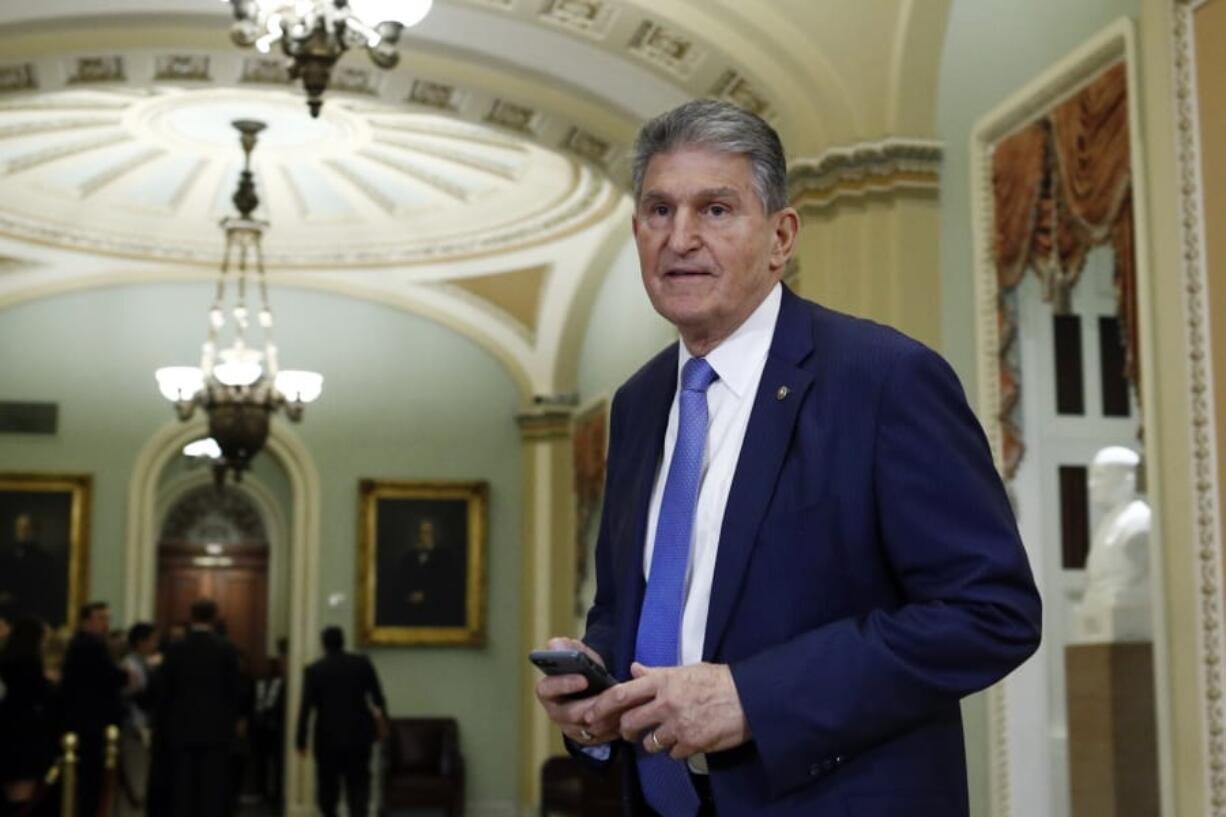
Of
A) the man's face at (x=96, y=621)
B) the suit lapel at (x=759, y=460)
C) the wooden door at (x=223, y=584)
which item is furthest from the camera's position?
the wooden door at (x=223, y=584)

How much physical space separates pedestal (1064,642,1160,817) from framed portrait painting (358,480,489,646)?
991 centimetres

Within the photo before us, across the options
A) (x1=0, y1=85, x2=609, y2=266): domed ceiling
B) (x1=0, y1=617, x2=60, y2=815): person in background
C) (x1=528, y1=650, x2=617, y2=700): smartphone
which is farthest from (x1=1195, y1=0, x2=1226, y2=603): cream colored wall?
(x1=0, y1=85, x2=609, y2=266): domed ceiling

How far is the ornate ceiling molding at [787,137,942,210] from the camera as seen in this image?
8.04 metres

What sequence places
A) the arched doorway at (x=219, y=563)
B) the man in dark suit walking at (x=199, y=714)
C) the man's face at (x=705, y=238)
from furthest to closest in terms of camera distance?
the arched doorway at (x=219, y=563)
the man in dark suit walking at (x=199, y=714)
the man's face at (x=705, y=238)

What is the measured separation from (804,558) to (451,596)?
14.3 metres

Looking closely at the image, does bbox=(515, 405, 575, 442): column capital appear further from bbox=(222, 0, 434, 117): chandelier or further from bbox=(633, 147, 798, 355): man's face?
bbox=(633, 147, 798, 355): man's face

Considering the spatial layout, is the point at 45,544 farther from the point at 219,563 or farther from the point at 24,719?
the point at 24,719

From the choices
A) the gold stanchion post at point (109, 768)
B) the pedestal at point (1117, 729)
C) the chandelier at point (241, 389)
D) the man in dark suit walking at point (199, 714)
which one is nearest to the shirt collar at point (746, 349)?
the pedestal at point (1117, 729)

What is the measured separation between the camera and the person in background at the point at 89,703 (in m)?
10.4

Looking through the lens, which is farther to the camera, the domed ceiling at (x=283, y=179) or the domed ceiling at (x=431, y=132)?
the domed ceiling at (x=283, y=179)

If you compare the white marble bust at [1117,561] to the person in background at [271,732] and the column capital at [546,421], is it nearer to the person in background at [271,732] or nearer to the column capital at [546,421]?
the column capital at [546,421]

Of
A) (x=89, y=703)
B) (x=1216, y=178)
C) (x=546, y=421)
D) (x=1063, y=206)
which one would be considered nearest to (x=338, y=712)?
(x=89, y=703)

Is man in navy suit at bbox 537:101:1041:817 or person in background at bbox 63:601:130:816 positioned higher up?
man in navy suit at bbox 537:101:1041:817

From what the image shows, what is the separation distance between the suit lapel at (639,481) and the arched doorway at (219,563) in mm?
16553
